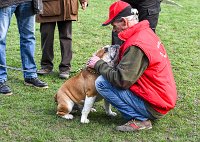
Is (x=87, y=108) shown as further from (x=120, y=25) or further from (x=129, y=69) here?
(x=120, y=25)

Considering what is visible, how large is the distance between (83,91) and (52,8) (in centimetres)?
178

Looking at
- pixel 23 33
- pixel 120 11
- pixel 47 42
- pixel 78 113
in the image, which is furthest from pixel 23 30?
pixel 120 11

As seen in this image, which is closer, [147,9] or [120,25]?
[120,25]

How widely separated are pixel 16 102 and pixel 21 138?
1.05 m

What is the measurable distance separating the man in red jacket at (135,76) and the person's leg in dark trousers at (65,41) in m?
1.75

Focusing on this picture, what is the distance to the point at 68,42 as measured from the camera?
6539 mm

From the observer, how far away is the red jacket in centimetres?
451

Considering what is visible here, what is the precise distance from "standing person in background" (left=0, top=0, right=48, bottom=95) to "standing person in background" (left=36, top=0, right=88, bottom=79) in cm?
52

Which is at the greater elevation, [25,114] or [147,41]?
[147,41]

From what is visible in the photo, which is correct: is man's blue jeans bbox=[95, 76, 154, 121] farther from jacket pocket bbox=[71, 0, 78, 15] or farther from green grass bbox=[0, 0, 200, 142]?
jacket pocket bbox=[71, 0, 78, 15]

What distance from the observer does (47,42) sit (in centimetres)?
654

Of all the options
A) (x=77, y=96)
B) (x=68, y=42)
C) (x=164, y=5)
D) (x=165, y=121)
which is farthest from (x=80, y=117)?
(x=164, y=5)

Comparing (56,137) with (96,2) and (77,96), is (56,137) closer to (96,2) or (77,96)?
(77,96)

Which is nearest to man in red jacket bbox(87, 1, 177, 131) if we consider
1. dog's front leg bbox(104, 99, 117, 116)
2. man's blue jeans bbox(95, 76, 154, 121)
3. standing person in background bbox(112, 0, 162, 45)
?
man's blue jeans bbox(95, 76, 154, 121)
